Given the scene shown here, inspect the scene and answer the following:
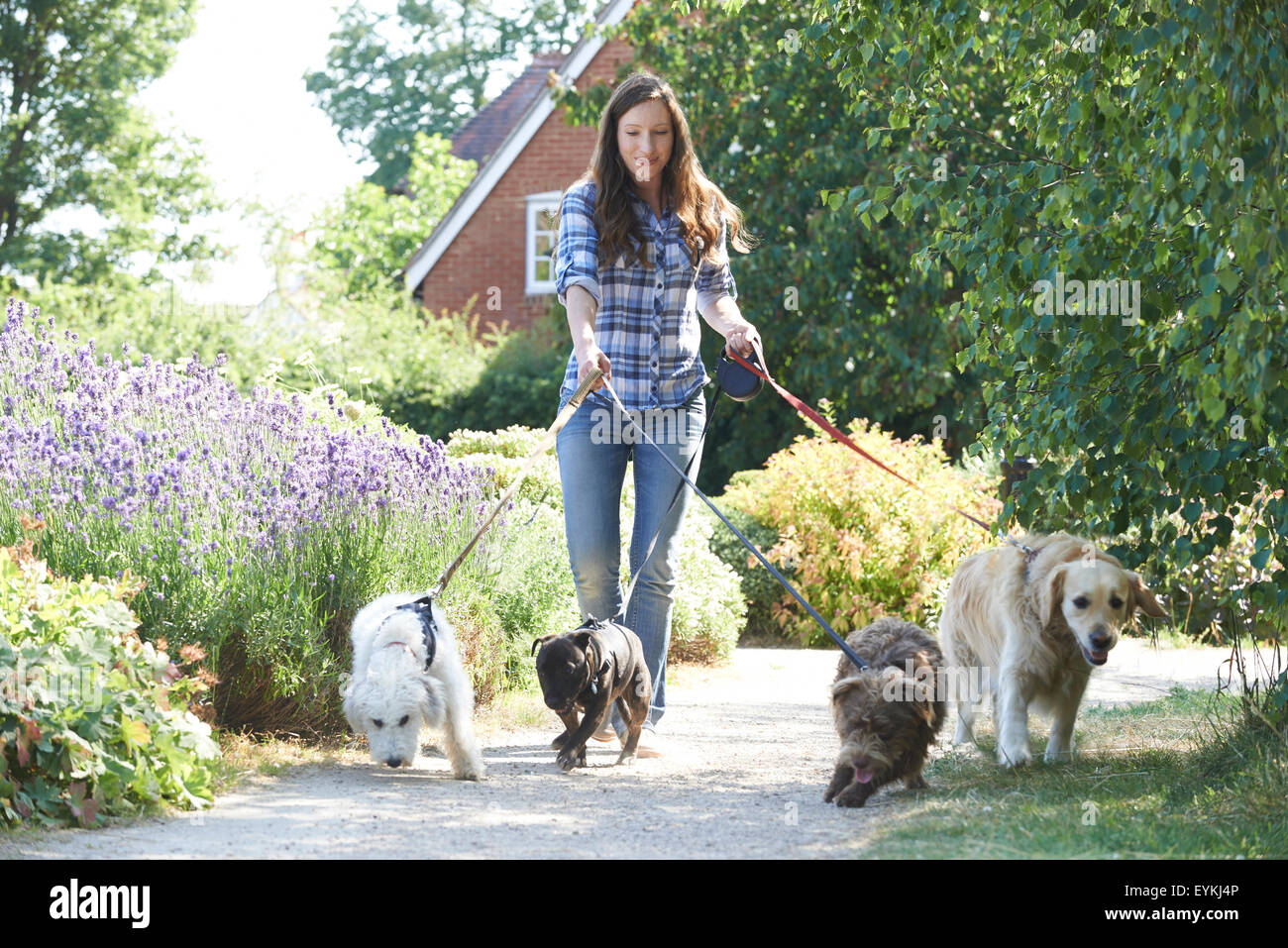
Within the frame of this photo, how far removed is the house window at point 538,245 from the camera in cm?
2189

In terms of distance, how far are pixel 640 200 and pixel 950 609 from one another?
2261mm

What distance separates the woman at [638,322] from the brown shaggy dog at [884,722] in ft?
3.80

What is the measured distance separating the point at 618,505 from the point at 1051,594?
174 cm

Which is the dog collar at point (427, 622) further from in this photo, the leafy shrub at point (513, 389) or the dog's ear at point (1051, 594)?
the leafy shrub at point (513, 389)

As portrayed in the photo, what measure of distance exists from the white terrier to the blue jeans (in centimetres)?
68

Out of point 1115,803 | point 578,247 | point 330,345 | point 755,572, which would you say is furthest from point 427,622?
point 330,345

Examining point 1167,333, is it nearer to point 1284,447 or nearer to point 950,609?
point 1284,447

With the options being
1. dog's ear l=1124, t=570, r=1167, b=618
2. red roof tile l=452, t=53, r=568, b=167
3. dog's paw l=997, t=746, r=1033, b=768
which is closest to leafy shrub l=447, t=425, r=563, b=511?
dog's paw l=997, t=746, r=1033, b=768

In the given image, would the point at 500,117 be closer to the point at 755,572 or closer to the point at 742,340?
the point at 755,572

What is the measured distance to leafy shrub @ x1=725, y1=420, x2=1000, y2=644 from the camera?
9.91 meters

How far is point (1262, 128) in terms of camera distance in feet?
12.0

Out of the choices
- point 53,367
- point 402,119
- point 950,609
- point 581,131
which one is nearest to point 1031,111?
point 950,609

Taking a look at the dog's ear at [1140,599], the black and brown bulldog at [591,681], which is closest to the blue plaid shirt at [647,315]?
the black and brown bulldog at [591,681]

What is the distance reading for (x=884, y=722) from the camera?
4.50 meters
